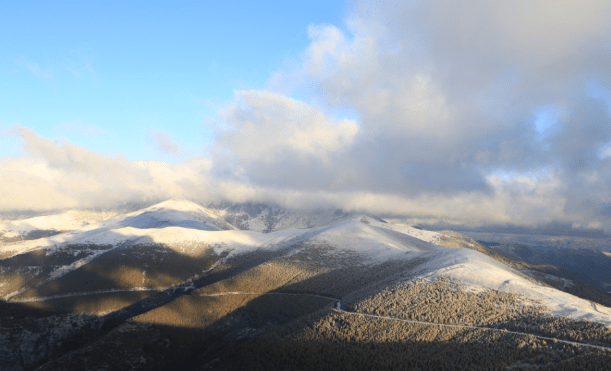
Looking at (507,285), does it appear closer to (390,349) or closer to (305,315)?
(390,349)

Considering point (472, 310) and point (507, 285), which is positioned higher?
point (507, 285)

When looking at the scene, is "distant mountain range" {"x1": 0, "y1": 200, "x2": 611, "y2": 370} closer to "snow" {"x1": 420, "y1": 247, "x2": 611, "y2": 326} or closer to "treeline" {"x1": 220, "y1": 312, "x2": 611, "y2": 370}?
"treeline" {"x1": 220, "y1": 312, "x2": 611, "y2": 370}

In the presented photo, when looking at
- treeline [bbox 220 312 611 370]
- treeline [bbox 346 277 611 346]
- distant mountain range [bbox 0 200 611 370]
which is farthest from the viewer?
distant mountain range [bbox 0 200 611 370]

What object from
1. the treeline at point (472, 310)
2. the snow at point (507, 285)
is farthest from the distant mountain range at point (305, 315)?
the snow at point (507, 285)

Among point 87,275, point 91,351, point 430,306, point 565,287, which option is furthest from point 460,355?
point 87,275

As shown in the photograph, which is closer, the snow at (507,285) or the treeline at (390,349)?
the treeline at (390,349)

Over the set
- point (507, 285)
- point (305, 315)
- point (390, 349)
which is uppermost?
point (507, 285)

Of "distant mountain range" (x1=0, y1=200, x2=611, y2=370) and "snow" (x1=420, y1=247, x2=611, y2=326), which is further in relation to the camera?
"snow" (x1=420, y1=247, x2=611, y2=326)

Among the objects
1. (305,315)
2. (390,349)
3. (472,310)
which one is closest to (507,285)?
(472,310)

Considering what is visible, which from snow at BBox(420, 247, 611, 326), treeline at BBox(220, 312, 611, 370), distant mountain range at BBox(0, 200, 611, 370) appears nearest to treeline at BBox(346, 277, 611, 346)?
distant mountain range at BBox(0, 200, 611, 370)

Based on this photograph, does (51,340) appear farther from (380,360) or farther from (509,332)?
(509,332)

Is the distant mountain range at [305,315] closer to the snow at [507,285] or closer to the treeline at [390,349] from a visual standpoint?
the treeline at [390,349]
